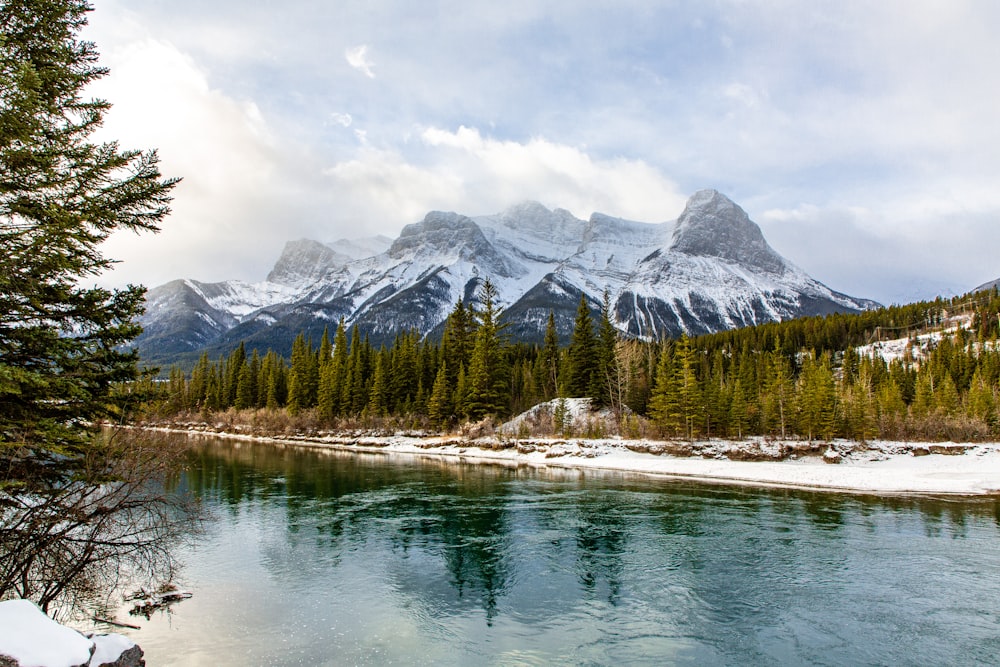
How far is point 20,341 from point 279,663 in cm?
913

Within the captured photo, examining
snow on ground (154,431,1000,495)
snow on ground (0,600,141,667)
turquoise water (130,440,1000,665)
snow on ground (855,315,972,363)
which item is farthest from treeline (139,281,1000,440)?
snow on ground (0,600,141,667)

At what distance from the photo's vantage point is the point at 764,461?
53.8m

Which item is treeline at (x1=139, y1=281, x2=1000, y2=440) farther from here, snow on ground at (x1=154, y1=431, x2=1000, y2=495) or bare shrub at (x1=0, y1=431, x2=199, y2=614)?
bare shrub at (x1=0, y1=431, x2=199, y2=614)

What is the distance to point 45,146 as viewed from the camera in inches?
468

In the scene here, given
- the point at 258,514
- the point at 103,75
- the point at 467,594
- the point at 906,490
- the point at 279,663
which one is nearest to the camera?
the point at 279,663

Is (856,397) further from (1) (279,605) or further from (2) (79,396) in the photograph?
(2) (79,396)

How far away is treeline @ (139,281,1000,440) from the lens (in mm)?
68000

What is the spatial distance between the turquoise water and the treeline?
112ft

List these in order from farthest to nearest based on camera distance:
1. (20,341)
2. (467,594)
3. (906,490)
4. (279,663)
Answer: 1. (906,490)
2. (467,594)
3. (279,663)
4. (20,341)

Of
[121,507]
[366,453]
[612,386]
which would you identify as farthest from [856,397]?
[121,507]

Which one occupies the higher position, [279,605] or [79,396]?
[79,396]

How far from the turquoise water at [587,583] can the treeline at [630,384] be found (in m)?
34.0

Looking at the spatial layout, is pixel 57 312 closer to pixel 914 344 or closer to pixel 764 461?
pixel 764 461

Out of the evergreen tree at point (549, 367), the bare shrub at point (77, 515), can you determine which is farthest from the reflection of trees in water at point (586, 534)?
the evergreen tree at point (549, 367)
